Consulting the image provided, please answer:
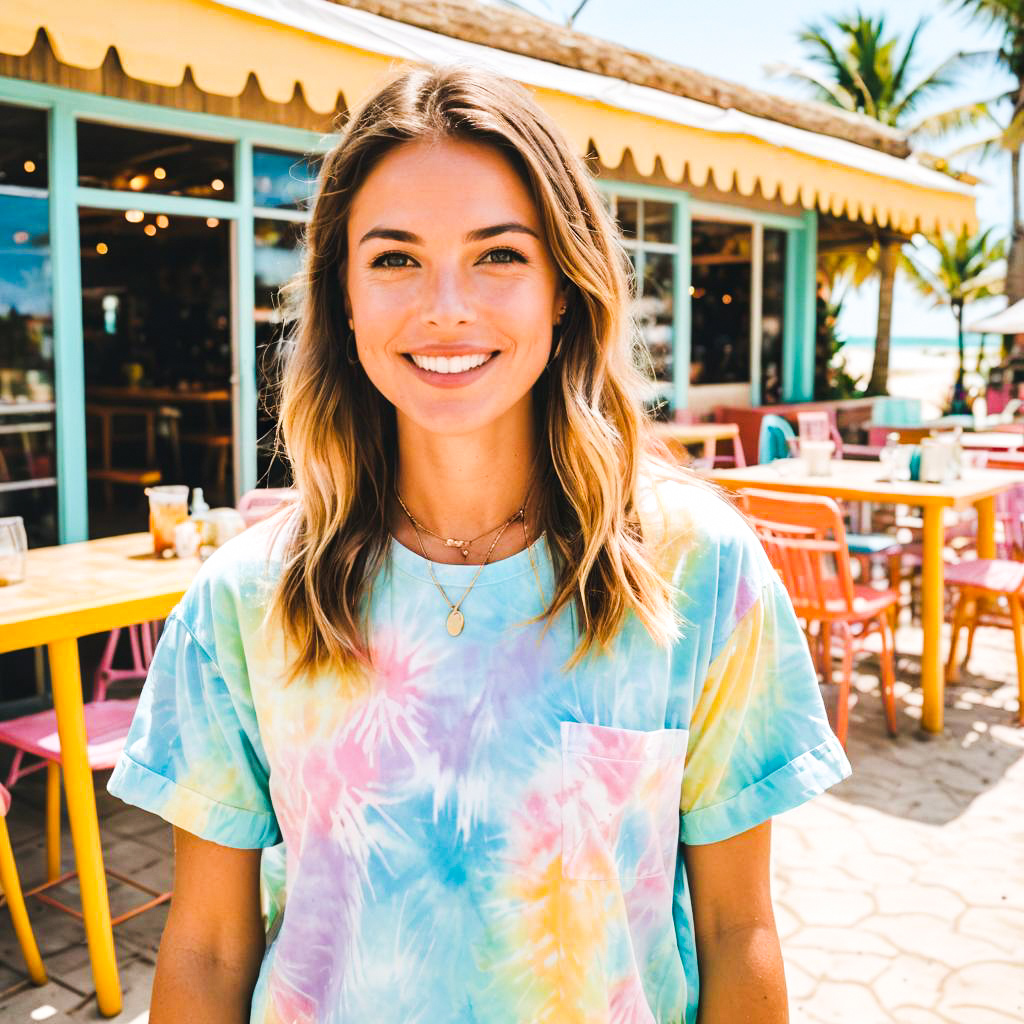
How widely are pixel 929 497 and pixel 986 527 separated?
40.9 inches

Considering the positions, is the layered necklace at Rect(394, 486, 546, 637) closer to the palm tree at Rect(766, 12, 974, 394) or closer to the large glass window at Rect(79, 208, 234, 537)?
the large glass window at Rect(79, 208, 234, 537)

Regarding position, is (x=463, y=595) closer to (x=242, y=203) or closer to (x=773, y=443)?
(x=242, y=203)

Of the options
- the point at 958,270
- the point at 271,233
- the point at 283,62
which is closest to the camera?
the point at 283,62

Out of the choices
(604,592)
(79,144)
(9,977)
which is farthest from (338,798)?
(79,144)

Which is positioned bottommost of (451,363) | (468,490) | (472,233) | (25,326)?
(468,490)

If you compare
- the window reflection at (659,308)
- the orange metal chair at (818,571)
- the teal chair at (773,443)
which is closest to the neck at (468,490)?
the orange metal chair at (818,571)

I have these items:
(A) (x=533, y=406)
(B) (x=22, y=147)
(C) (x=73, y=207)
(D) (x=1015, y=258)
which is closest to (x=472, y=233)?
(A) (x=533, y=406)

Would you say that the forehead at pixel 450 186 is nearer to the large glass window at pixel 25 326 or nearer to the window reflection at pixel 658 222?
the large glass window at pixel 25 326

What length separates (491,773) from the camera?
1053mm

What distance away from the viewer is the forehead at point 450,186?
1113 millimetres

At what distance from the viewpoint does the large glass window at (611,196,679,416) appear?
29.7 feet

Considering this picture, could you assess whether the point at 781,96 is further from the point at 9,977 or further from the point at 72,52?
the point at 9,977

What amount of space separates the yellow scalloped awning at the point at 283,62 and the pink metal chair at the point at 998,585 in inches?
100

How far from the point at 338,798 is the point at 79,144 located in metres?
4.87
